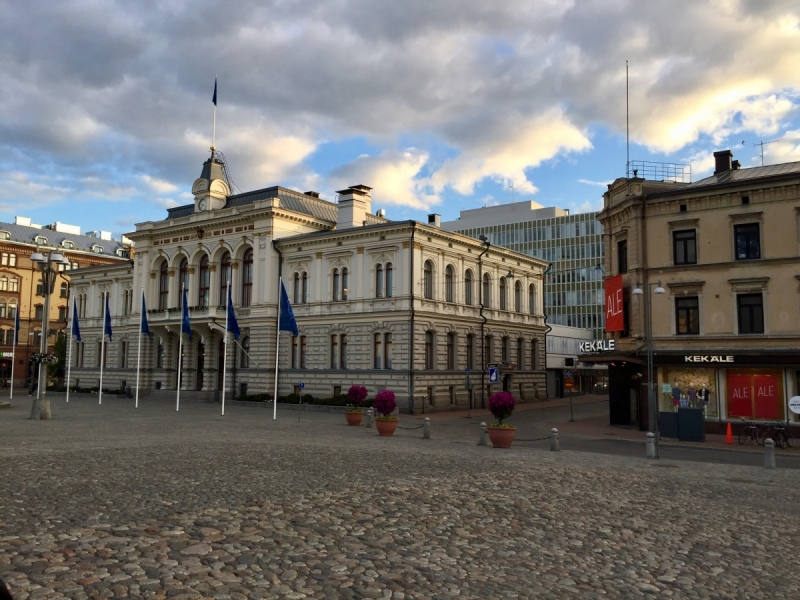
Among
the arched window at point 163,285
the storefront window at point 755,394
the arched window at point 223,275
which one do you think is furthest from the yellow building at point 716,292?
the arched window at point 163,285

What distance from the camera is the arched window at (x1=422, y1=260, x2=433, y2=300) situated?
46.4 meters

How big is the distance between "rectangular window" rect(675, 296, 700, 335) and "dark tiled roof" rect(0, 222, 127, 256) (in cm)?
8399

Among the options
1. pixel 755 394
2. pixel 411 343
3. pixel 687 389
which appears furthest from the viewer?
pixel 411 343

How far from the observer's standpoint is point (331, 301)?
49.1 metres

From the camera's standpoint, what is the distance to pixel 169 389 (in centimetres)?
5753

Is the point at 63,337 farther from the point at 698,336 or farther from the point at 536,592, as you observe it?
the point at 536,592

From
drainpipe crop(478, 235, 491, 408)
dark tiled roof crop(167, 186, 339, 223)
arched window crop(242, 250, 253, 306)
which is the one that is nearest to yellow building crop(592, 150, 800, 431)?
drainpipe crop(478, 235, 491, 408)

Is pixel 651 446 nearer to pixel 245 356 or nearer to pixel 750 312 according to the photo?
pixel 750 312

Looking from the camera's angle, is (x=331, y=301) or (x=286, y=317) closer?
(x=286, y=317)

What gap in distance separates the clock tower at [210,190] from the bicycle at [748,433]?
42.9m

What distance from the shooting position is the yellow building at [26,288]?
86375 mm

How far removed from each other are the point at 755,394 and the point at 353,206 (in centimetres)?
3139

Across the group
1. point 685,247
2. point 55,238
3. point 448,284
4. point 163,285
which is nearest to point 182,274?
point 163,285

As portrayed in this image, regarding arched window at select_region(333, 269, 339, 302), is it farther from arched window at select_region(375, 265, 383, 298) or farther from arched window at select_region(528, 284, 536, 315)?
arched window at select_region(528, 284, 536, 315)
